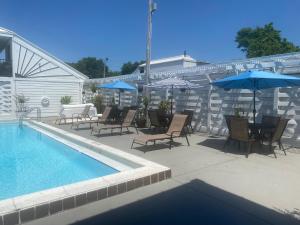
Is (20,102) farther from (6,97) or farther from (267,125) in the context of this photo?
(267,125)

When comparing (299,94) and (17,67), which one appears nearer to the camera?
(299,94)

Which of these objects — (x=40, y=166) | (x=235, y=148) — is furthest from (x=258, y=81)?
(x=40, y=166)

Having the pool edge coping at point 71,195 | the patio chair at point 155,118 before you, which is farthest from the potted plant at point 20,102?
the pool edge coping at point 71,195

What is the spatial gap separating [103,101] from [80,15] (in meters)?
5.72

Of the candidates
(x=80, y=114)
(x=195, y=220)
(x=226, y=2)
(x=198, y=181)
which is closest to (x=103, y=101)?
(x=80, y=114)

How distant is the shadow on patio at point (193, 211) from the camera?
11.2 feet

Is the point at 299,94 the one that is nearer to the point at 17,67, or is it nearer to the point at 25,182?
the point at 25,182

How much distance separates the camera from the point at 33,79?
56.3 feet

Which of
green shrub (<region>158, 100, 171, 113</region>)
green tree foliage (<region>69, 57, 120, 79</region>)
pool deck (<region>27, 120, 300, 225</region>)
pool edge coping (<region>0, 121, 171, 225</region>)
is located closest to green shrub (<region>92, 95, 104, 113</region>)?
green shrub (<region>158, 100, 171, 113</region>)

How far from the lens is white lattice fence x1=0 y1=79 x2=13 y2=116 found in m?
16.2

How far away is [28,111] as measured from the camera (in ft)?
55.5

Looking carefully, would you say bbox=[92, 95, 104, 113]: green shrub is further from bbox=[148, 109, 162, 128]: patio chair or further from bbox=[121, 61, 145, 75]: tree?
bbox=[121, 61, 145, 75]: tree

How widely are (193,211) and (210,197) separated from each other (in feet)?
1.83

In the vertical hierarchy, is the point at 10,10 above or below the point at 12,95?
above
